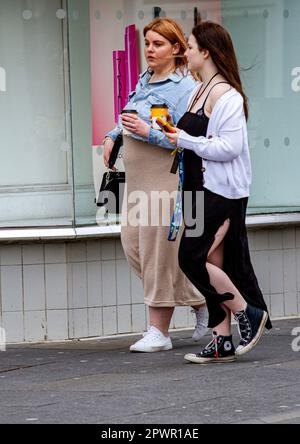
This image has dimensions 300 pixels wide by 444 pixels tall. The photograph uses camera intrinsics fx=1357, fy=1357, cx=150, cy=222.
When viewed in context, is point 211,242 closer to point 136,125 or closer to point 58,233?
point 136,125

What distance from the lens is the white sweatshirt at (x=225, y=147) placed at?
7461 millimetres

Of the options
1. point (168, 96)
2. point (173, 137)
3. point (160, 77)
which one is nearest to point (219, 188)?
point (173, 137)

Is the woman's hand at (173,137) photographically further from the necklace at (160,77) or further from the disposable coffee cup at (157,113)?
the necklace at (160,77)

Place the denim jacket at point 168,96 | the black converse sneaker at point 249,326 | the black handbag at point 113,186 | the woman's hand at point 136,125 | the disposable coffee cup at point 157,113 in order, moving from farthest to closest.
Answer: the black handbag at point 113,186 → the denim jacket at point 168,96 → the woman's hand at point 136,125 → the disposable coffee cup at point 157,113 → the black converse sneaker at point 249,326

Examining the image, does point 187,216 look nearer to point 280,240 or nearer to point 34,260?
point 34,260

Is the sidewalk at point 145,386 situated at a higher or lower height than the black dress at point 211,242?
lower

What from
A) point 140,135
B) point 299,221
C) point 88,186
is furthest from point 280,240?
point 140,135

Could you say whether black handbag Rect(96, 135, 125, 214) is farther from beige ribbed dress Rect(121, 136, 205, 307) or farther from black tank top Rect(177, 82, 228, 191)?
black tank top Rect(177, 82, 228, 191)

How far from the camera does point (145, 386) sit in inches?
280

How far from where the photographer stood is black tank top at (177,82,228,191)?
7641mm

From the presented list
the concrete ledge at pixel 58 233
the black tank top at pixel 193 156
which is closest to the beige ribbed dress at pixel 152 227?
the black tank top at pixel 193 156

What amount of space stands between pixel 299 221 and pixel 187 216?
2534 millimetres

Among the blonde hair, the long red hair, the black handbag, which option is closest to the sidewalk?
the black handbag

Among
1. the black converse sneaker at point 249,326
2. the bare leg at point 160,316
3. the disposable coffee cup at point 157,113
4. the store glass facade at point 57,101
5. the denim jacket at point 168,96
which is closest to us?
the black converse sneaker at point 249,326
